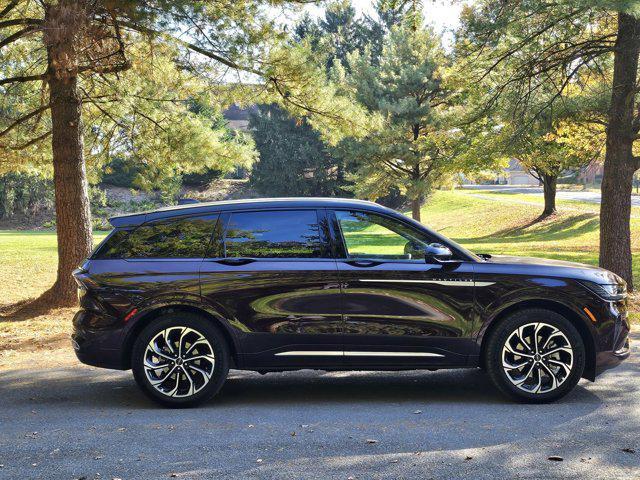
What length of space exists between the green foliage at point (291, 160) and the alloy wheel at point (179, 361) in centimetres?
5144

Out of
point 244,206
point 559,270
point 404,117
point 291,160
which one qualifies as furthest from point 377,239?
point 291,160

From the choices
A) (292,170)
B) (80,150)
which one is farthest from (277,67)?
(292,170)

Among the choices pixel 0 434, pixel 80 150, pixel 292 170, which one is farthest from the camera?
→ pixel 292 170

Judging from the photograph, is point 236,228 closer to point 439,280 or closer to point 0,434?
point 439,280

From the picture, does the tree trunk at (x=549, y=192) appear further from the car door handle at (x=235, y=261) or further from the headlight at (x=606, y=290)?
the car door handle at (x=235, y=261)

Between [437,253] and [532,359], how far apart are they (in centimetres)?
115

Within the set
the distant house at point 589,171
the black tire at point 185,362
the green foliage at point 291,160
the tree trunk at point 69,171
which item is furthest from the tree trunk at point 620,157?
the green foliage at point 291,160

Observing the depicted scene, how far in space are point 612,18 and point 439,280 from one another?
9381 mm

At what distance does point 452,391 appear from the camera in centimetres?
646

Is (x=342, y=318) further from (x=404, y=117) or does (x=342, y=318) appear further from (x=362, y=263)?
(x=404, y=117)

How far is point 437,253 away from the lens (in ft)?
19.3

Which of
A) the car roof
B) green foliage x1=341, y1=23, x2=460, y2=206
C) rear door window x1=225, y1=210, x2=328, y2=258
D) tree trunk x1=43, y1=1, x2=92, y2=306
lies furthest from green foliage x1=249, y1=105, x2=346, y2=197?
rear door window x1=225, y1=210, x2=328, y2=258

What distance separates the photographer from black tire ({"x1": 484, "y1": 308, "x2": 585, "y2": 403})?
589 cm

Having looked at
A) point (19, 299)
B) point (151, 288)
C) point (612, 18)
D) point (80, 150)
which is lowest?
point (19, 299)
